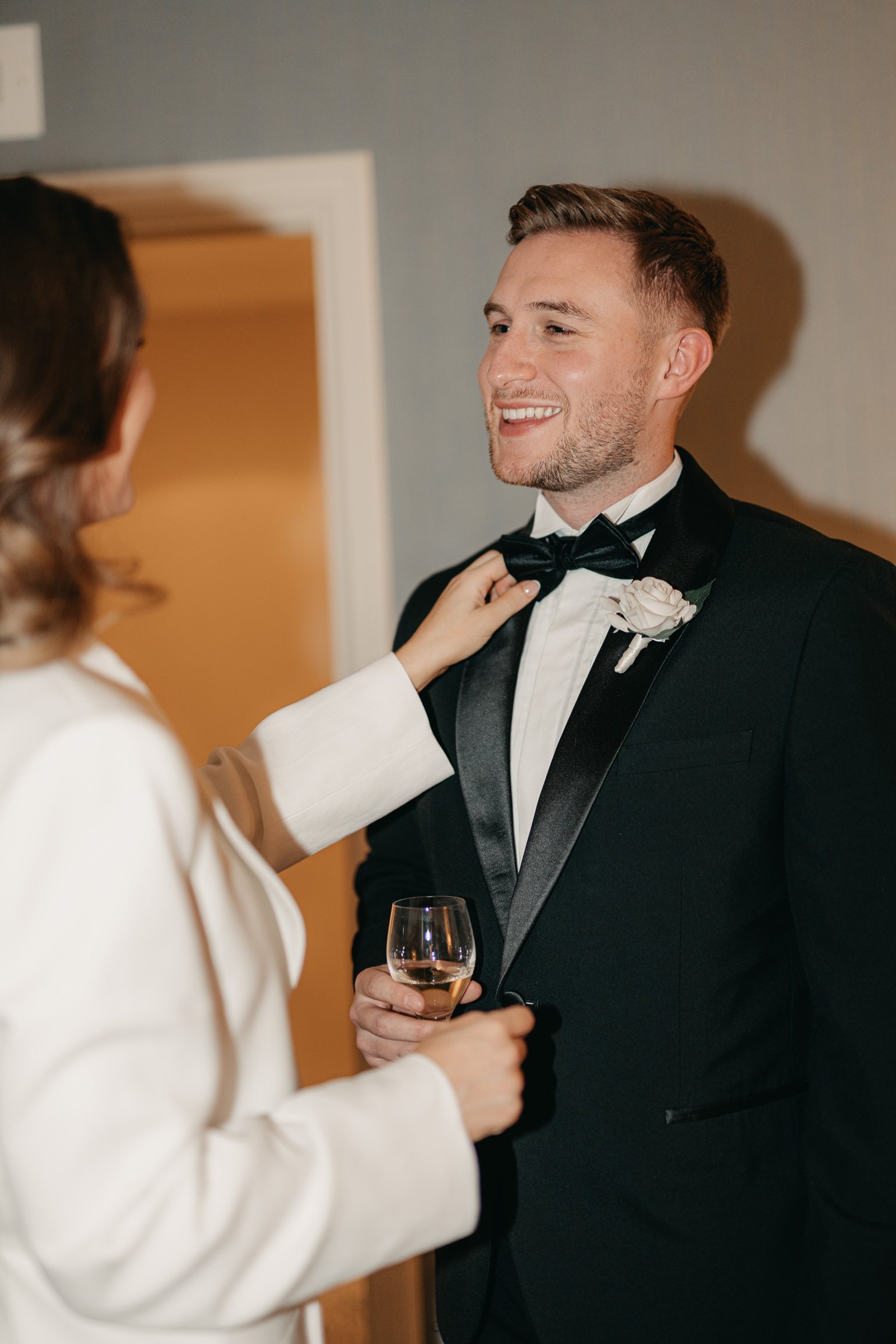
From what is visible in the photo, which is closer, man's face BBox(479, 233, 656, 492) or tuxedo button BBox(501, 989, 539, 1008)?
tuxedo button BBox(501, 989, 539, 1008)

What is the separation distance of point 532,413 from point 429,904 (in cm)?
77

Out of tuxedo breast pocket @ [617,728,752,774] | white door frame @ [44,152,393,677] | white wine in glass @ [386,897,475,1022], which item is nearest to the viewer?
white wine in glass @ [386,897,475,1022]

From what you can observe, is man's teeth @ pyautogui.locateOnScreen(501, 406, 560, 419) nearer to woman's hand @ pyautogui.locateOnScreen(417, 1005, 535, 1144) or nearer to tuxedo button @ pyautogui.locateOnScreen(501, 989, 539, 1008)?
tuxedo button @ pyautogui.locateOnScreen(501, 989, 539, 1008)

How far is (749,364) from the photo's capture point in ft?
7.95

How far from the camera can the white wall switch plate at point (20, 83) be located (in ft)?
8.28

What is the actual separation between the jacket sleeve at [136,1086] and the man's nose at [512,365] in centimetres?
99

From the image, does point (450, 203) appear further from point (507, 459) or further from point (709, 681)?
point (709, 681)

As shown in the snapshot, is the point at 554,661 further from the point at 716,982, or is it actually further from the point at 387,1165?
the point at 387,1165

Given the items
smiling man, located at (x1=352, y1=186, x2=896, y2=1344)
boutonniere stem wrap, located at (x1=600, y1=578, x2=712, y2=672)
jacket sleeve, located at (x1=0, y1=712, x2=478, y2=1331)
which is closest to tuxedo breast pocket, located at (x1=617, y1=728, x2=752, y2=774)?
smiling man, located at (x1=352, y1=186, x2=896, y2=1344)

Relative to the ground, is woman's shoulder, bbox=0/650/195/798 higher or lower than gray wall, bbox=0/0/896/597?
lower

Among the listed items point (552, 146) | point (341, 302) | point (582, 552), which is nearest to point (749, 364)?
point (552, 146)

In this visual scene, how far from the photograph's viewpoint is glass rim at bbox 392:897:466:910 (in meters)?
1.21

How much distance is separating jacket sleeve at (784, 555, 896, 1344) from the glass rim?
0.42 metres

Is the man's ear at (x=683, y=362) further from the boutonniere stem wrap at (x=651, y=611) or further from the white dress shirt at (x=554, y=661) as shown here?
the boutonniere stem wrap at (x=651, y=611)
